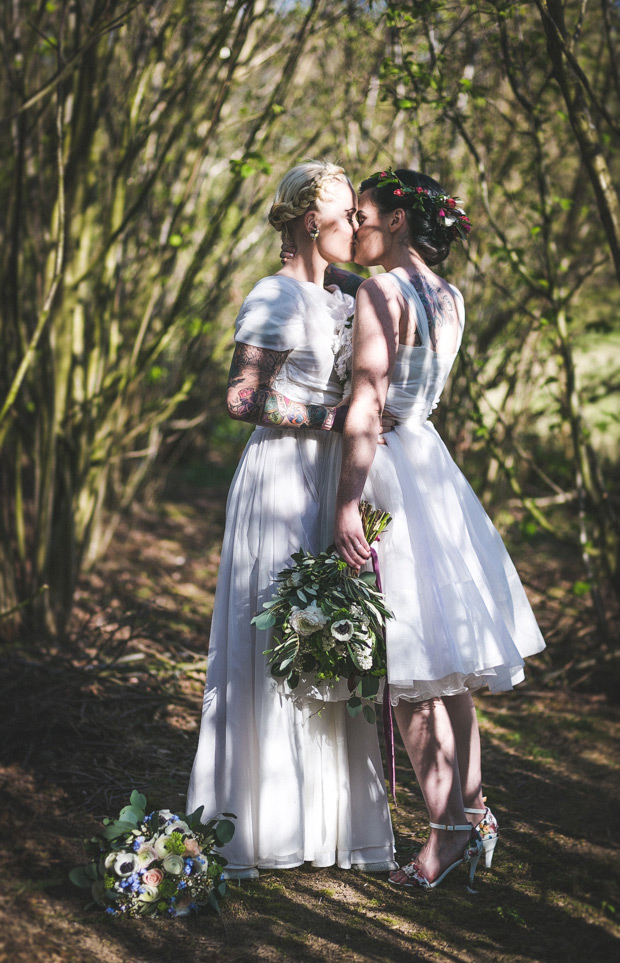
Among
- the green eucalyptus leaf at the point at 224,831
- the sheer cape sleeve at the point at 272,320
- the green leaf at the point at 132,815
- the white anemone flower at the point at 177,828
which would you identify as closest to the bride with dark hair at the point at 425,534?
the sheer cape sleeve at the point at 272,320

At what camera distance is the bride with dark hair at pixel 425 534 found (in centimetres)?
265

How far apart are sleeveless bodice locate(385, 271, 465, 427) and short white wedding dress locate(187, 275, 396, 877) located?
8.4 inches

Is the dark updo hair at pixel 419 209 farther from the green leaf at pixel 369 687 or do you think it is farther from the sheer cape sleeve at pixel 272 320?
the green leaf at pixel 369 687

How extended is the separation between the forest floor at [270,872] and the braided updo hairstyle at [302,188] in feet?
7.15

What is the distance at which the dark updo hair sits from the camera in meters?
2.86

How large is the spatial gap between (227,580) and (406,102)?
262 cm

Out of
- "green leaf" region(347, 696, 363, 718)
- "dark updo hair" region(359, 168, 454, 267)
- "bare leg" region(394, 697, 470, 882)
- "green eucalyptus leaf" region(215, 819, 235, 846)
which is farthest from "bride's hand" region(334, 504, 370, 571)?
"dark updo hair" region(359, 168, 454, 267)

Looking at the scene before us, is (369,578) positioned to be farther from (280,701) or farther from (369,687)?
(280,701)

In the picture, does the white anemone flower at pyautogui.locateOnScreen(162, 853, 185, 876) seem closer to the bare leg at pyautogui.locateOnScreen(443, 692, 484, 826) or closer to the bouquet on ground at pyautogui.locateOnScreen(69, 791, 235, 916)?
the bouquet on ground at pyautogui.locateOnScreen(69, 791, 235, 916)

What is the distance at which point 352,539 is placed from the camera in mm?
2652

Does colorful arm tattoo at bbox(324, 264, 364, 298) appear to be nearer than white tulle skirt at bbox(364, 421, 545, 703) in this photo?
No

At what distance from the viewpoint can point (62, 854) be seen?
2658mm

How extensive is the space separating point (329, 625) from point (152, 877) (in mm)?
857

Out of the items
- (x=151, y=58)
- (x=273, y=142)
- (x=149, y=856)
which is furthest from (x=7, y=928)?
(x=273, y=142)
